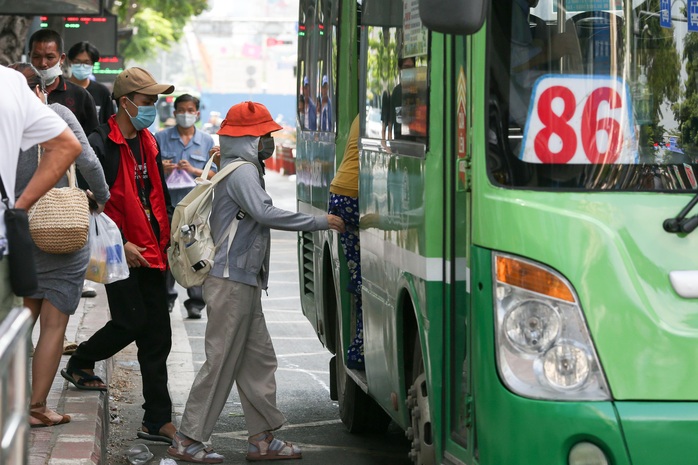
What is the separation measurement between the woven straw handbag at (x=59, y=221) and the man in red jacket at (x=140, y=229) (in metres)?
0.77

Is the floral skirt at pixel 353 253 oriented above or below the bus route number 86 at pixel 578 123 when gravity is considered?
below

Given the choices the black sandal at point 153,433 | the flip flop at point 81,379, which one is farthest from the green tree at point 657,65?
the flip flop at point 81,379

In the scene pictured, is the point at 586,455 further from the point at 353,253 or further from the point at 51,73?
the point at 51,73

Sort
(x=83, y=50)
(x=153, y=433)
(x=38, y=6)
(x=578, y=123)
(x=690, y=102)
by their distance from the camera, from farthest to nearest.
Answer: (x=83, y=50)
(x=38, y=6)
(x=153, y=433)
(x=690, y=102)
(x=578, y=123)

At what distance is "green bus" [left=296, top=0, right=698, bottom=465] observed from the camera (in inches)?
166

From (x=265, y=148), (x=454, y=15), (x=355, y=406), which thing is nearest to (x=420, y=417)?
(x=454, y=15)

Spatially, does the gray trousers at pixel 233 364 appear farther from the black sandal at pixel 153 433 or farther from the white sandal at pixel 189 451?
the black sandal at pixel 153 433

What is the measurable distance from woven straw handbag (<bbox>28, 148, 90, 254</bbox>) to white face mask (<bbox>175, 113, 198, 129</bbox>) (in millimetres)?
6003

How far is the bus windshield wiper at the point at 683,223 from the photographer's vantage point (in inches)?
171

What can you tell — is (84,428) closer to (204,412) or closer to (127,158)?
(204,412)

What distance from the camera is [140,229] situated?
7188mm

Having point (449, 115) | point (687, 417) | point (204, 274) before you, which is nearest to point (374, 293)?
point (204, 274)

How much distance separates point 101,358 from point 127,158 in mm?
1172

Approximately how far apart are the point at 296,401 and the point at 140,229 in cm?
234
